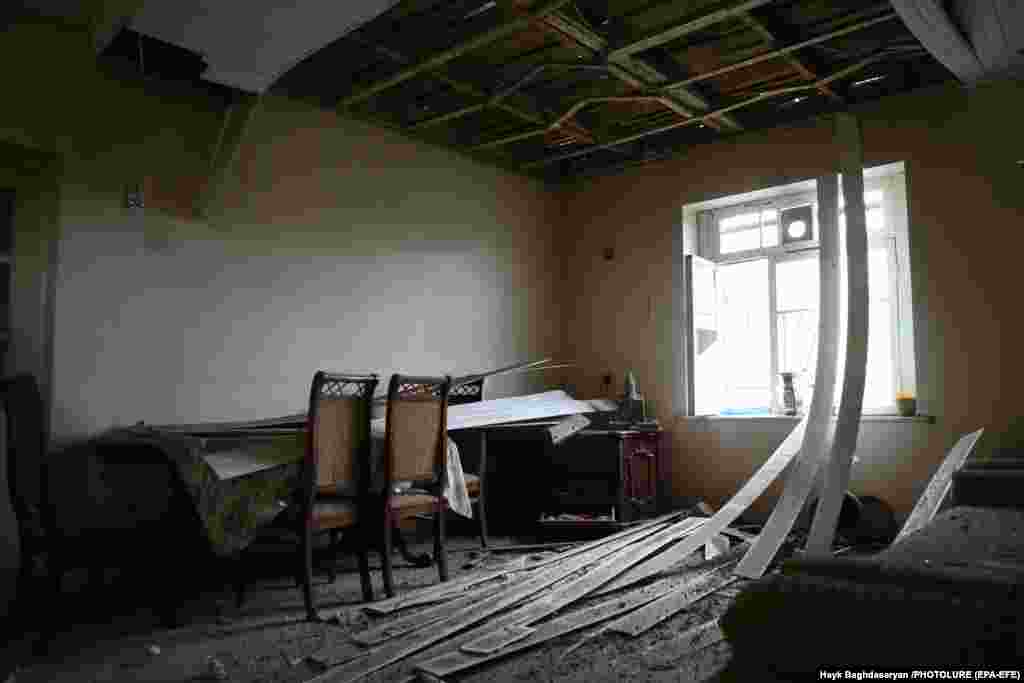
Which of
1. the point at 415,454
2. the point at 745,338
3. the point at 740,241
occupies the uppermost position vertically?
the point at 740,241

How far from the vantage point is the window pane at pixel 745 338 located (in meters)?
5.63

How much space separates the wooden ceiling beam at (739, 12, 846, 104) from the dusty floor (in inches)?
117

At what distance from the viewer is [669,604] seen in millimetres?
3123

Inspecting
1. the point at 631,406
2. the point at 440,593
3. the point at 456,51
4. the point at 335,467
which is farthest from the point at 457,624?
the point at 631,406

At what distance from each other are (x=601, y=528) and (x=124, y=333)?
314 cm

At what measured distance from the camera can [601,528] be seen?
15.8 feet

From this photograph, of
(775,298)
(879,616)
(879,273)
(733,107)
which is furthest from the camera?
(775,298)

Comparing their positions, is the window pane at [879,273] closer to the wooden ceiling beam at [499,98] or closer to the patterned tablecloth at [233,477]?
the wooden ceiling beam at [499,98]

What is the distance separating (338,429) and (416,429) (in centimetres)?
43

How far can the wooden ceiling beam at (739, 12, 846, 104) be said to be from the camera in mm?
3884

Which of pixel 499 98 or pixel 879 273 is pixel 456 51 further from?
pixel 879 273

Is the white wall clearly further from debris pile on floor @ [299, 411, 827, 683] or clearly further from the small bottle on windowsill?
the small bottle on windowsill

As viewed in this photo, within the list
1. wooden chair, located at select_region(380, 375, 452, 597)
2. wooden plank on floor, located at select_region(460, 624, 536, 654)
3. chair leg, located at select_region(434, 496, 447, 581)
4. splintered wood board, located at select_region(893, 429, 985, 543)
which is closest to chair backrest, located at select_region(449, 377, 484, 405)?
wooden chair, located at select_region(380, 375, 452, 597)

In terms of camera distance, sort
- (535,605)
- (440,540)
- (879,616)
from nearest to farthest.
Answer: (879,616)
(535,605)
(440,540)
